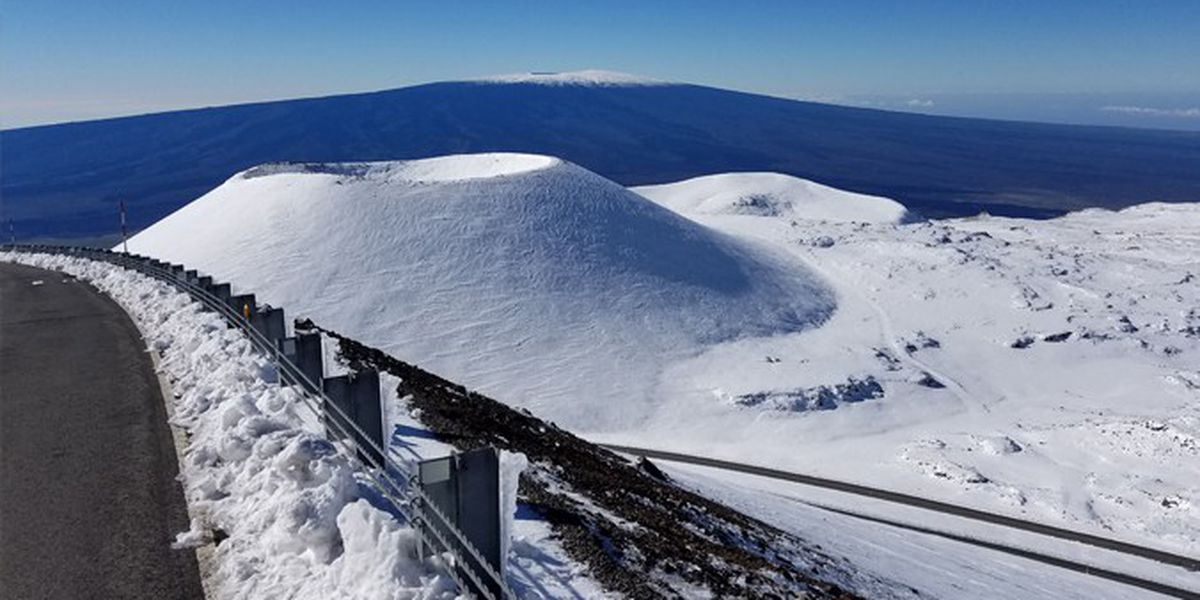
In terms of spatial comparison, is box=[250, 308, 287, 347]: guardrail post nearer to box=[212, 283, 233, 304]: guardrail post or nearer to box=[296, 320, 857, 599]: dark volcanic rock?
box=[296, 320, 857, 599]: dark volcanic rock

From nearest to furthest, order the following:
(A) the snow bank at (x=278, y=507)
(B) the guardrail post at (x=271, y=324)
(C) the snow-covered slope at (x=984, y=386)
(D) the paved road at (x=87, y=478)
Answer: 1. (A) the snow bank at (x=278, y=507)
2. (D) the paved road at (x=87, y=478)
3. (B) the guardrail post at (x=271, y=324)
4. (C) the snow-covered slope at (x=984, y=386)

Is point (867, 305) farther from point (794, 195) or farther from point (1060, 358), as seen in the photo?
point (794, 195)

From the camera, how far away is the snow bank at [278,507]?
17.7 ft

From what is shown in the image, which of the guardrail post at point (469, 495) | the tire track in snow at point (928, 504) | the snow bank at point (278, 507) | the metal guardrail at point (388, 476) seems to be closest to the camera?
the metal guardrail at point (388, 476)

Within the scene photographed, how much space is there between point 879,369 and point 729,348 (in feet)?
24.2

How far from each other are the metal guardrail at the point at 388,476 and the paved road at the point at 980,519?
17.8m

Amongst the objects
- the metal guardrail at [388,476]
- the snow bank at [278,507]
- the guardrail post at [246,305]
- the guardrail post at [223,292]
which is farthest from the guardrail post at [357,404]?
the guardrail post at [223,292]

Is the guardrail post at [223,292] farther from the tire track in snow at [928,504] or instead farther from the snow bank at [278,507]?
the tire track in snow at [928,504]

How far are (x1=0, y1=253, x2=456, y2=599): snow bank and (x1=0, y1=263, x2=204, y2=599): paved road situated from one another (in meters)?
0.30

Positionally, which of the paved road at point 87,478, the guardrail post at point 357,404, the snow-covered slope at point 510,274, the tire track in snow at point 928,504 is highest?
the guardrail post at point 357,404

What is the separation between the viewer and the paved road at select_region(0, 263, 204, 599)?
6.23 metres

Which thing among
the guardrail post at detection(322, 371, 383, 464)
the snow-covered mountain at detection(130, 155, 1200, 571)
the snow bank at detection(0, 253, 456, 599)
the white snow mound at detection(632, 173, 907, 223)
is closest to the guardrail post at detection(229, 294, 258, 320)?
the snow bank at detection(0, 253, 456, 599)

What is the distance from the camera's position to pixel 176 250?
47500mm

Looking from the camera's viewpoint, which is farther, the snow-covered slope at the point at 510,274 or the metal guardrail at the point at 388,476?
the snow-covered slope at the point at 510,274
